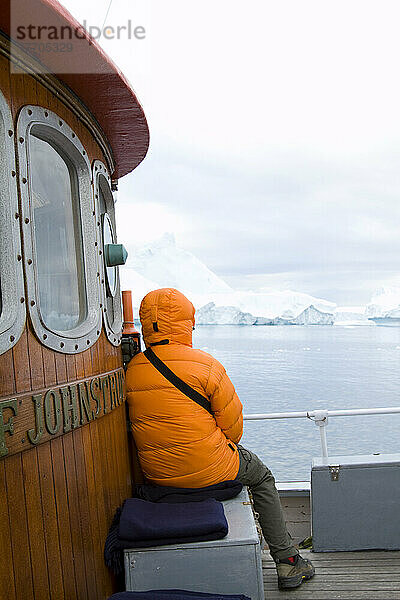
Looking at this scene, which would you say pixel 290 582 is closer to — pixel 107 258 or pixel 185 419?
pixel 185 419

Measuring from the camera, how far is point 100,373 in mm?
2889

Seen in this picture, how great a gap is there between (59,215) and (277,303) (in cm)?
3641

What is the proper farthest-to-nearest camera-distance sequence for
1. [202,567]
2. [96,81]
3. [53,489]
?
[202,567] → [96,81] → [53,489]

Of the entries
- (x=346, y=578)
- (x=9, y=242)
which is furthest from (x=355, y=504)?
(x=9, y=242)

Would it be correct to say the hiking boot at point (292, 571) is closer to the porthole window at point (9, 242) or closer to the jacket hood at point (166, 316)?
the jacket hood at point (166, 316)

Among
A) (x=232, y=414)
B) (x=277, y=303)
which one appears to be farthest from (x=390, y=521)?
(x=277, y=303)

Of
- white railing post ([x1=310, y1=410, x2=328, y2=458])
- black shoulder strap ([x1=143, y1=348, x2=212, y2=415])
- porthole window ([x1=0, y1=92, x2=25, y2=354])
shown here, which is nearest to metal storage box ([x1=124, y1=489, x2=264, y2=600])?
black shoulder strap ([x1=143, y1=348, x2=212, y2=415])

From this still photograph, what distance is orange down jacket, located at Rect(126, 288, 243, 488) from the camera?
3160 mm

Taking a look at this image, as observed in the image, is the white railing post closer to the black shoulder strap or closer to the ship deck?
the ship deck

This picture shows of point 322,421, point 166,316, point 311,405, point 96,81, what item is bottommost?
point 311,405

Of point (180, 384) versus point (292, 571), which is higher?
point (180, 384)

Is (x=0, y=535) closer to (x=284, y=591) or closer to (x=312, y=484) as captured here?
(x=284, y=591)

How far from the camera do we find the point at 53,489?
231 centimetres

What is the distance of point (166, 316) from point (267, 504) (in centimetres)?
112
